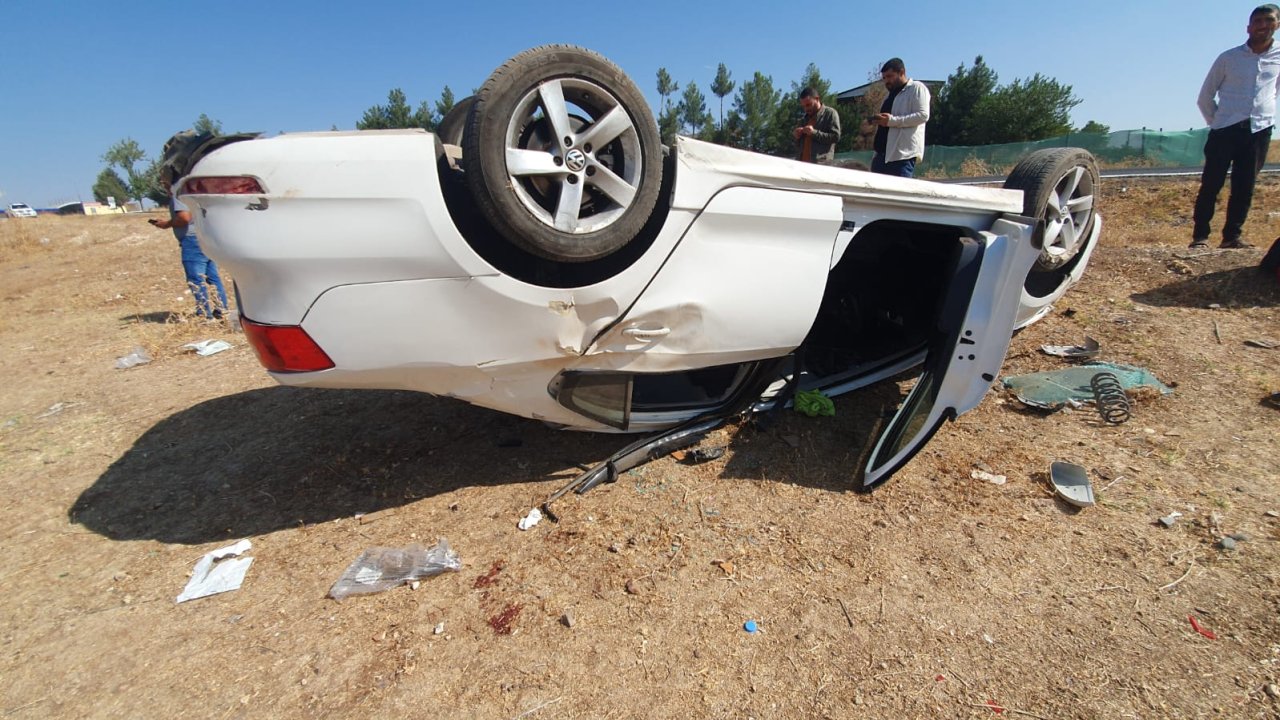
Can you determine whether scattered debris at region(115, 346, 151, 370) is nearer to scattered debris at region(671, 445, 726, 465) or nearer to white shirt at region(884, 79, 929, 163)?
scattered debris at region(671, 445, 726, 465)

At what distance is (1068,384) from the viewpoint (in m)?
3.35

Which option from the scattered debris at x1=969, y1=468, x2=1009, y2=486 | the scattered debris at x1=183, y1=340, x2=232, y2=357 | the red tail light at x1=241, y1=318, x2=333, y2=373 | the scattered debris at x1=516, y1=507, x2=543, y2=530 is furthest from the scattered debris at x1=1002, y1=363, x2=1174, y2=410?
the scattered debris at x1=183, y1=340, x2=232, y2=357

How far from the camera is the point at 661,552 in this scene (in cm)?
219

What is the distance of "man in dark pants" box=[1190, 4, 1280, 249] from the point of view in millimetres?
4883

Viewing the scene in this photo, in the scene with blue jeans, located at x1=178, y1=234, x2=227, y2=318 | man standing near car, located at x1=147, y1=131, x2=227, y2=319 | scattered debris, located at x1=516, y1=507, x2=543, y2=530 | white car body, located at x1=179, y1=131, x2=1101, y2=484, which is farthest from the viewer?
blue jeans, located at x1=178, y1=234, x2=227, y2=318

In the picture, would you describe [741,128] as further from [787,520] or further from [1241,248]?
[787,520]

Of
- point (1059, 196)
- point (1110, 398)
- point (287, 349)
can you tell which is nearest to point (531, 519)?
point (287, 349)

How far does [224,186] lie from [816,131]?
186 inches

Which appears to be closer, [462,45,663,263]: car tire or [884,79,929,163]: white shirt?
[462,45,663,263]: car tire

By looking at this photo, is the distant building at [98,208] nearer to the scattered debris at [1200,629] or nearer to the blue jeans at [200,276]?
the blue jeans at [200,276]

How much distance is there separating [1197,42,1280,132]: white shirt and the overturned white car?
4.36m

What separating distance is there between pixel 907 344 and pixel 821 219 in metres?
1.72

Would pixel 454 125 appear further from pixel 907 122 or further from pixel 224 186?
pixel 907 122

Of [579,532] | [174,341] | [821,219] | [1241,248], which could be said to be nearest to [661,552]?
[579,532]
